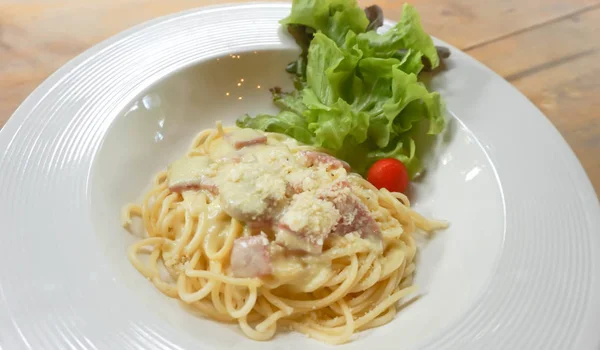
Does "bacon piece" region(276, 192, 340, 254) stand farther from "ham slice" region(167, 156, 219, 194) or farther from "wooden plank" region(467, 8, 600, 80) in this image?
"wooden plank" region(467, 8, 600, 80)

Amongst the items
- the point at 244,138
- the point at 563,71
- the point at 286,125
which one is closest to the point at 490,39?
the point at 563,71

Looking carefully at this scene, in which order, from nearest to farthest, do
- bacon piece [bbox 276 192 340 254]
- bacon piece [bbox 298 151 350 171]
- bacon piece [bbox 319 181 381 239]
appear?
bacon piece [bbox 276 192 340 254]
bacon piece [bbox 319 181 381 239]
bacon piece [bbox 298 151 350 171]

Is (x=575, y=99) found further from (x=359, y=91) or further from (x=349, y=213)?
(x=349, y=213)

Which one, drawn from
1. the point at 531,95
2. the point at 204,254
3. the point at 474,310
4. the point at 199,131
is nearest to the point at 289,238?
the point at 204,254

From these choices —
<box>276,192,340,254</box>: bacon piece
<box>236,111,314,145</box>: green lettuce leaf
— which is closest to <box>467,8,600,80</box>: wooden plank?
<box>236,111,314,145</box>: green lettuce leaf

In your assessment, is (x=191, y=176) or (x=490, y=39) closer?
(x=191, y=176)

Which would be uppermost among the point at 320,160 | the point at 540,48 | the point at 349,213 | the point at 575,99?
the point at 320,160
